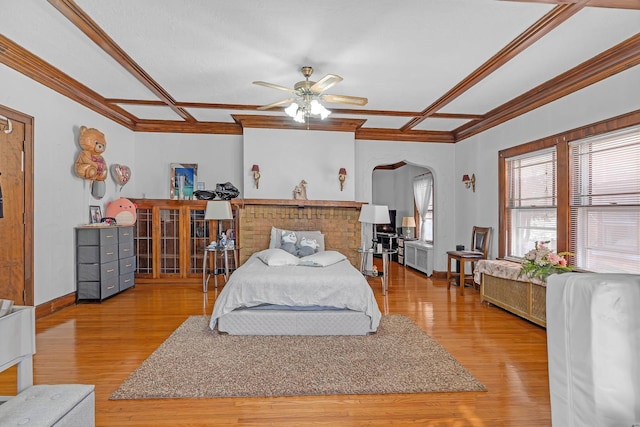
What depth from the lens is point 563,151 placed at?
166 inches

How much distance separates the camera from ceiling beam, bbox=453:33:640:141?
327 centimetres

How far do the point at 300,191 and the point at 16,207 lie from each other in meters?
3.83

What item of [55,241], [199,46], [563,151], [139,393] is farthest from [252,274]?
[563,151]

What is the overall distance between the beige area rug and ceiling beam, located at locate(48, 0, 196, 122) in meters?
2.90

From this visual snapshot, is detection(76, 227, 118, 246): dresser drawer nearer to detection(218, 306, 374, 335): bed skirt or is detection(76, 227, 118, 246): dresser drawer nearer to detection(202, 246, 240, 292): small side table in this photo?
detection(202, 246, 240, 292): small side table

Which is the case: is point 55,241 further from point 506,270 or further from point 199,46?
point 506,270

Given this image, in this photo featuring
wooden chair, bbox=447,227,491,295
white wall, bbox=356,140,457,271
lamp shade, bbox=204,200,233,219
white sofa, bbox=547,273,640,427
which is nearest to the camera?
white sofa, bbox=547,273,640,427

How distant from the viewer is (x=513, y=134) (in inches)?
203

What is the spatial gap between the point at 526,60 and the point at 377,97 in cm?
185

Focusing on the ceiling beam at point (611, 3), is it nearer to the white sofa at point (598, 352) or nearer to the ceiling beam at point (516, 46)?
the ceiling beam at point (516, 46)

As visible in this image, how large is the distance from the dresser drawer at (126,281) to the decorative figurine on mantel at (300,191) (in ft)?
9.77

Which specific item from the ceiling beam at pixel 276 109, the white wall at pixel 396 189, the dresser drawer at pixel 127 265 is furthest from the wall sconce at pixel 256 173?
the white wall at pixel 396 189

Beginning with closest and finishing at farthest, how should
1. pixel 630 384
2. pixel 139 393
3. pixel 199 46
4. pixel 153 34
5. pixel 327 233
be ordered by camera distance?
pixel 630 384 → pixel 139 393 → pixel 153 34 → pixel 199 46 → pixel 327 233

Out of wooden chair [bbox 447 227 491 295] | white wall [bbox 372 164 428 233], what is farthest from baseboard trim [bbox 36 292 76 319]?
white wall [bbox 372 164 428 233]
